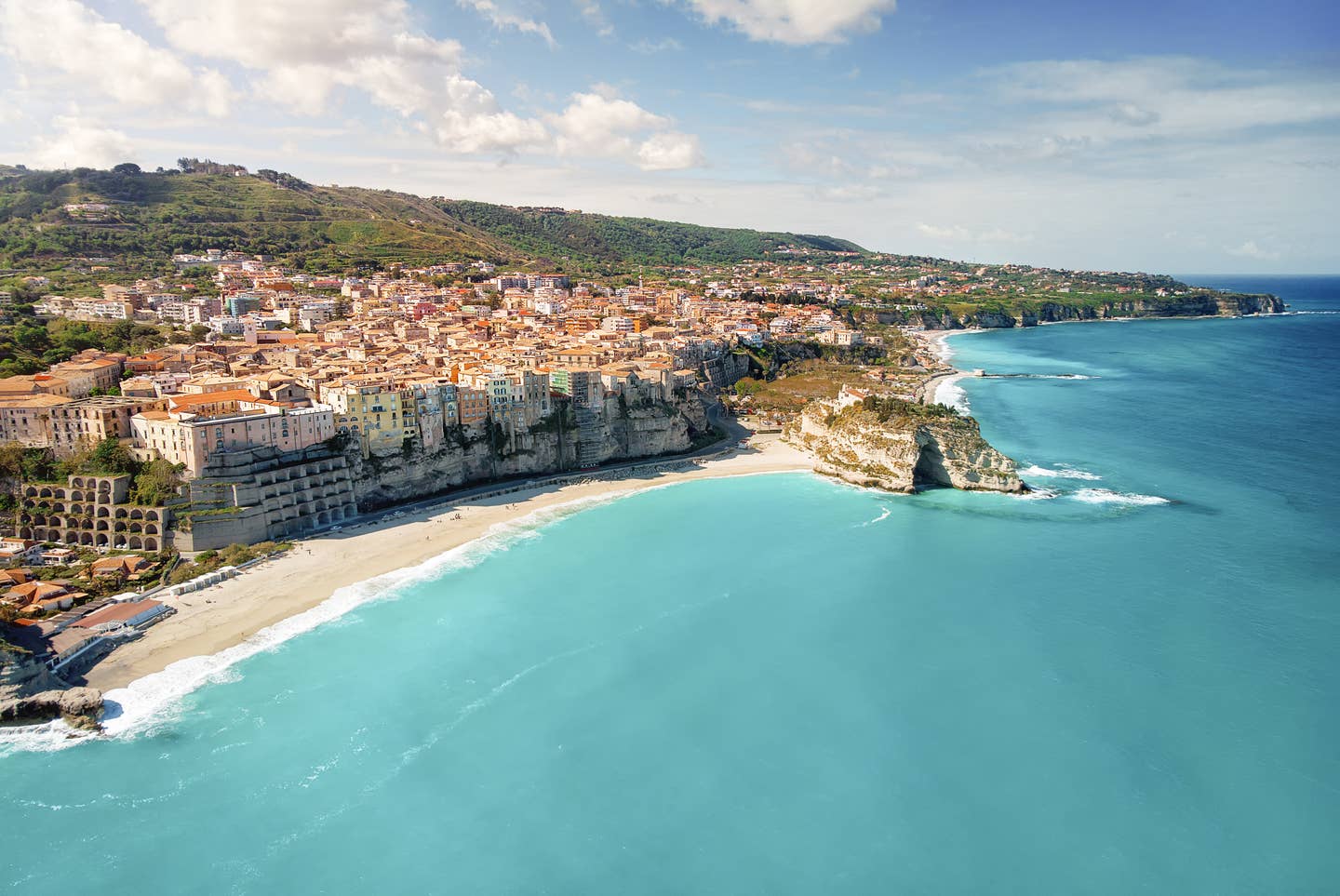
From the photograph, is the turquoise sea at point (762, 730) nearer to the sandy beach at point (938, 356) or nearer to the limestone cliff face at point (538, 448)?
the limestone cliff face at point (538, 448)

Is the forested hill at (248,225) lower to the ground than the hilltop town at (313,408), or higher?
higher

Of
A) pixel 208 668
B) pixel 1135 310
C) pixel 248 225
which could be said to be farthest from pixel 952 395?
pixel 1135 310

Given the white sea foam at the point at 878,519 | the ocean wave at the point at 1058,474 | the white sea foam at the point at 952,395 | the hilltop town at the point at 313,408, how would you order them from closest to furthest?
the hilltop town at the point at 313,408 < the white sea foam at the point at 878,519 < the ocean wave at the point at 1058,474 < the white sea foam at the point at 952,395

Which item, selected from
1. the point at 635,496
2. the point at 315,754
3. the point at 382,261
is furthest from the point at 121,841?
the point at 382,261

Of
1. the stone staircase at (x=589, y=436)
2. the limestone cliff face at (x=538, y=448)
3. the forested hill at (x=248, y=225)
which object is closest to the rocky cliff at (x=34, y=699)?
the limestone cliff face at (x=538, y=448)

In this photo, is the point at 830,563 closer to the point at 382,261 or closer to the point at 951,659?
the point at 951,659
